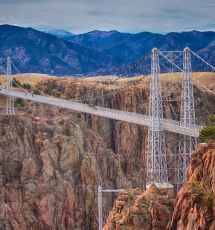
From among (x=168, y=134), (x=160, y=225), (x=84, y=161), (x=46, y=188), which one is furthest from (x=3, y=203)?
(x=160, y=225)

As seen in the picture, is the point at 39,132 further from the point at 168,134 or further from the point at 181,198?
the point at 181,198

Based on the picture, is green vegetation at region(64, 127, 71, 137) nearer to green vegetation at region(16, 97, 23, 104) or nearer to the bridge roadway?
the bridge roadway

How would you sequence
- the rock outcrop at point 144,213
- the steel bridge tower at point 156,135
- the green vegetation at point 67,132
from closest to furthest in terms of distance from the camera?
the rock outcrop at point 144,213 < the steel bridge tower at point 156,135 < the green vegetation at point 67,132

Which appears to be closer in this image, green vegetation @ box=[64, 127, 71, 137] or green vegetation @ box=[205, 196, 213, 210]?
green vegetation @ box=[205, 196, 213, 210]

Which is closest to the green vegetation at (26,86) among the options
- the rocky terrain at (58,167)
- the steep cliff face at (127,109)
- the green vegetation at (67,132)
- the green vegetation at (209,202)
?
the steep cliff face at (127,109)

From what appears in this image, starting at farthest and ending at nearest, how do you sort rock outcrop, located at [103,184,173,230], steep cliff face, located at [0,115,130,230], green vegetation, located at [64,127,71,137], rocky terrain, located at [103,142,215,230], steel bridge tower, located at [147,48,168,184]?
green vegetation, located at [64,127,71,137] < steep cliff face, located at [0,115,130,230] < steel bridge tower, located at [147,48,168,184] < rock outcrop, located at [103,184,173,230] < rocky terrain, located at [103,142,215,230]

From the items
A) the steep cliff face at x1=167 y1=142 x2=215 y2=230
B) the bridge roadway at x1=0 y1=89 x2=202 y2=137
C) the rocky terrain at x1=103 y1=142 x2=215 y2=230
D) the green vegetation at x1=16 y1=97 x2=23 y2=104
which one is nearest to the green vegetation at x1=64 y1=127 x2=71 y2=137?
the bridge roadway at x1=0 y1=89 x2=202 y2=137

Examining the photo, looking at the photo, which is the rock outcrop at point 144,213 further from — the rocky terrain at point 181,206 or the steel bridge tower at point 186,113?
the steel bridge tower at point 186,113
